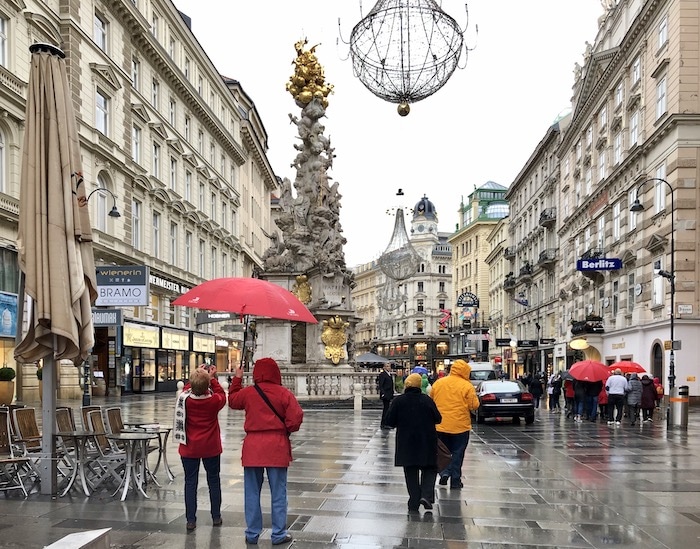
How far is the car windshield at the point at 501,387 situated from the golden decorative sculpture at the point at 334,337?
612 centimetres

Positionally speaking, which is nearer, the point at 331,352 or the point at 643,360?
the point at 331,352

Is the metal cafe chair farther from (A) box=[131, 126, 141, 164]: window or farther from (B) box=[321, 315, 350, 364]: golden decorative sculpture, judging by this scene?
(A) box=[131, 126, 141, 164]: window

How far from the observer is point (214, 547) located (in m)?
6.88

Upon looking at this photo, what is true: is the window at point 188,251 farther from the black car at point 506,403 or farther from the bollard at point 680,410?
the bollard at point 680,410

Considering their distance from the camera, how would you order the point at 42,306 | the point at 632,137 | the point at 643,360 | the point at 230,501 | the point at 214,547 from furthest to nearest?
1. the point at 632,137
2. the point at 643,360
3. the point at 230,501
4. the point at 42,306
5. the point at 214,547

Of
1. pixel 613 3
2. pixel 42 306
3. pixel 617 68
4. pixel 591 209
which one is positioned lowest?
pixel 42 306

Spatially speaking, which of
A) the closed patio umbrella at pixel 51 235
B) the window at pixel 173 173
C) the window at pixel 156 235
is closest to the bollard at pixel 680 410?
the closed patio umbrella at pixel 51 235

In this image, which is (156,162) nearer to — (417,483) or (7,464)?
(7,464)

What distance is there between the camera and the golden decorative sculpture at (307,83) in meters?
29.4

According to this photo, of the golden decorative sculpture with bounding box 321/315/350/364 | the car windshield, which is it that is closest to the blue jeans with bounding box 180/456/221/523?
the car windshield

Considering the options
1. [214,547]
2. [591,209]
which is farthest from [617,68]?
[214,547]

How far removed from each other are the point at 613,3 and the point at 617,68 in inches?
301

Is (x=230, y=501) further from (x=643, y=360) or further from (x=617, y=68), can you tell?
(x=617, y=68)

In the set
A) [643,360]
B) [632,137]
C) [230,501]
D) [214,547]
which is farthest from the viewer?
[632,137]
